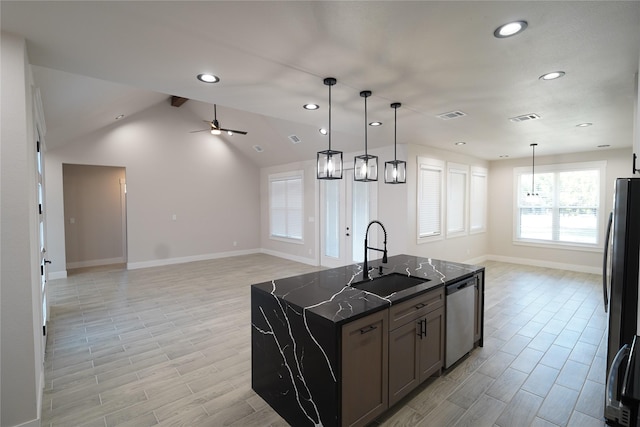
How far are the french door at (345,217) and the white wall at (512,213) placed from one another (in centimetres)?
399

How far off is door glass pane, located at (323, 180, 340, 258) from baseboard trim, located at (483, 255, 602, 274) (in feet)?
14.1

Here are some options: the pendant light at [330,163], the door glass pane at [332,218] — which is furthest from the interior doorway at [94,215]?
the pendant light at [330,163]

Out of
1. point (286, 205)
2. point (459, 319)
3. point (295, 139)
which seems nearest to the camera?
point (459, 319)

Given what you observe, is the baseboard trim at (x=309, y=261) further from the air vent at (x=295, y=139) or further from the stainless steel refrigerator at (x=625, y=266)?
the stainless steel refrigerator at (x=625, y=266)

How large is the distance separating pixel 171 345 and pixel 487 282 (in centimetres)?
561

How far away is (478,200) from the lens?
789cm

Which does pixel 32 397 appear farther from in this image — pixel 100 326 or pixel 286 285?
pixel 100 326

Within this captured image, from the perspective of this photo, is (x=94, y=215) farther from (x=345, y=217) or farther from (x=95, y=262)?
(x=345, y=217)

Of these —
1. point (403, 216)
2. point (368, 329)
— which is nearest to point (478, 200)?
point (403, 216)

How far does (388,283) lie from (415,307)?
592mm

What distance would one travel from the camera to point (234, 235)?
9109 mm

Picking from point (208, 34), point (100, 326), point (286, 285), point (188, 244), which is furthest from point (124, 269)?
point (208, 34)

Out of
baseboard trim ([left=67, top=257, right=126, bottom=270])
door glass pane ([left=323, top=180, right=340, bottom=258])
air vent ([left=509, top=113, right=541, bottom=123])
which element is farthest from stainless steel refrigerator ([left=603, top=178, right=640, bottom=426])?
baseboard trim ([left=67, top=257, right=126, bottom=270])

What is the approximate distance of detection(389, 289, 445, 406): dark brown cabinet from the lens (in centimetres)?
222
